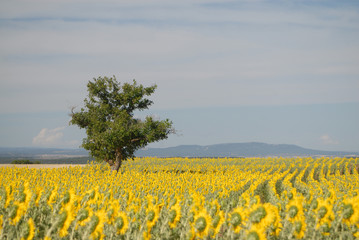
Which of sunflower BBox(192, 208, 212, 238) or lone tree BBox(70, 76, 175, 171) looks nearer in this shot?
sunflower BBox(192, 208, 212, 238)

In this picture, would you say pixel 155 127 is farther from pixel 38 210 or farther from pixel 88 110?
pixel 38 210

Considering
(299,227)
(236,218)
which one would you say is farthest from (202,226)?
(299,227)

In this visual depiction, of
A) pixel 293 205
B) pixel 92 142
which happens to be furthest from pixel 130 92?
pixel 293 205

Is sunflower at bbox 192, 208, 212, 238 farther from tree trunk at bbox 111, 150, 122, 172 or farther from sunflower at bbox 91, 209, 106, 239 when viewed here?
tree trunk at bbox 111, 150, 122, 172

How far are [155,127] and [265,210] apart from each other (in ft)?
91.0

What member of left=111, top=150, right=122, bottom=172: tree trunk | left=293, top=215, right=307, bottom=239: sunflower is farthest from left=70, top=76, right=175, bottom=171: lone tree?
left=293, top=215, right=307, bottom=239: sunflower

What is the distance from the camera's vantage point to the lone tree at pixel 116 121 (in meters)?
32.8

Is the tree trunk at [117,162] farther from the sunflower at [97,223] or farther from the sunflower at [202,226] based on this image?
the sunflower at [97,223]

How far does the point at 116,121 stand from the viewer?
32.6 meters

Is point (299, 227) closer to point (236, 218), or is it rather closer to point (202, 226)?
point (236, 218)

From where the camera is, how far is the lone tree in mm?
32750

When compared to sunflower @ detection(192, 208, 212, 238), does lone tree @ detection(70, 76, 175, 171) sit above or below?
above

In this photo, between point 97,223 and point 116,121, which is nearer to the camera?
point 97,223

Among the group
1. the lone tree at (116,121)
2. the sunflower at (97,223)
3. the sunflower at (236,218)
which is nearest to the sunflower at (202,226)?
the sunflower at (236,218)
